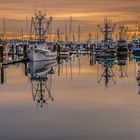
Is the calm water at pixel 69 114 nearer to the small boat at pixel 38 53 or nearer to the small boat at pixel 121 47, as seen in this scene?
the small boat at pixel 38 53

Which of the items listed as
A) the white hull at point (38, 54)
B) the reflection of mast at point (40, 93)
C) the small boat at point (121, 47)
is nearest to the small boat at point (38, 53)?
the white hull at point (38, 54)

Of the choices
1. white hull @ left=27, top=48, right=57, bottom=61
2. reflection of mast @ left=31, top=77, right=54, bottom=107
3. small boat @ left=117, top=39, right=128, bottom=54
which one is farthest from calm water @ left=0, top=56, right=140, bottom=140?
small boat @ left=117, top=39, right=128, bottom=54

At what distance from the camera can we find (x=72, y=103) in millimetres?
28094

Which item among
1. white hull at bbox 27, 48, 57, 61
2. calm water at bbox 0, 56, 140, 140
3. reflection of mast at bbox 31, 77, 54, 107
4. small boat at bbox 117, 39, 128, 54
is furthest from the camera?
small boat at bbox 117, 39, 128, 54

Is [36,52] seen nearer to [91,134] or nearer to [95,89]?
[95,89]

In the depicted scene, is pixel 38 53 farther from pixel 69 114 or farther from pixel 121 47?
pixel 69 114

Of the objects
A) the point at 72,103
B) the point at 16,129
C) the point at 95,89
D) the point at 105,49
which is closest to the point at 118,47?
the point at 105,49

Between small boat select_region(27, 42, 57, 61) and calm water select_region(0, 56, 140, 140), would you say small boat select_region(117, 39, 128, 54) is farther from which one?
calm water select_region(0, 56, 140, 140)

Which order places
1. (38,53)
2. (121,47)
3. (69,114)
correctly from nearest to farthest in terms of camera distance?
(69,114), (38,53), (121,47)

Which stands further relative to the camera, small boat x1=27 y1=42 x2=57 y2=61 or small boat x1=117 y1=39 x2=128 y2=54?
small boat x1=117 y1=39 x2=128 y2=54

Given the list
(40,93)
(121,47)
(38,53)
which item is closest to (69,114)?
(40,93)

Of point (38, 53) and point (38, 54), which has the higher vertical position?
point (38, 53)

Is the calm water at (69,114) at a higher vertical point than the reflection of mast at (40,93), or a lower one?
higher

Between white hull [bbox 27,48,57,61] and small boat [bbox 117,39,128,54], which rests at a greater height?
white hull [bbox 27,48,57,61]
